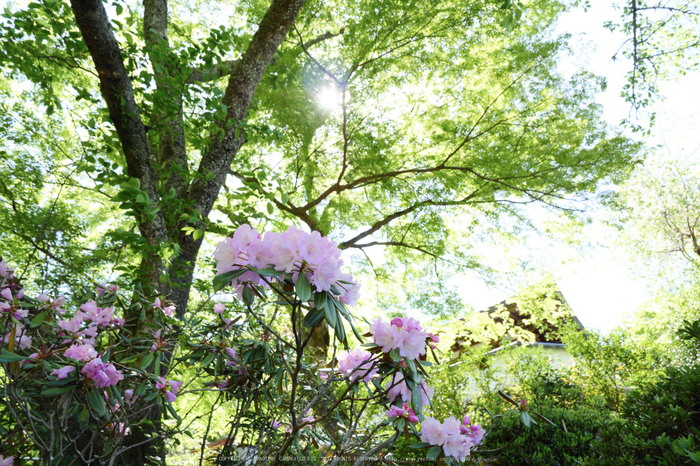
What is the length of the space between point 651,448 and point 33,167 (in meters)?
5.93

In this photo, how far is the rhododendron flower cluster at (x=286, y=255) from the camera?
3.33 ft

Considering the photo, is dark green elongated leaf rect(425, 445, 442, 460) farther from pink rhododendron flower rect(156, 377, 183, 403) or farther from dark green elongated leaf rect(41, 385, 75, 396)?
dark green elongated leaf rect(41, 385, 75, 396)

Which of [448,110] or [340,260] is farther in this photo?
[448,110]

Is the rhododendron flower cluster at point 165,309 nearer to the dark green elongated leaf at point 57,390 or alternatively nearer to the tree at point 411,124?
the dark green elongated leaf at point 57,390

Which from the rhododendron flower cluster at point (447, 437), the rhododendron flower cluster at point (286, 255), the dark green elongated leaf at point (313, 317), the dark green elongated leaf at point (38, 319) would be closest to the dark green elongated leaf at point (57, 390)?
the dark green elongated leaf at point (38, 319)

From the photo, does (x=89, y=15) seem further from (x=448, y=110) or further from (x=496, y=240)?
(x=496, y=240)

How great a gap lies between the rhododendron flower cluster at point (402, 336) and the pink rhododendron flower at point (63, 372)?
3.50ft

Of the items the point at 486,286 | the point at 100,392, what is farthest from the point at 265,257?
the point at 486,286

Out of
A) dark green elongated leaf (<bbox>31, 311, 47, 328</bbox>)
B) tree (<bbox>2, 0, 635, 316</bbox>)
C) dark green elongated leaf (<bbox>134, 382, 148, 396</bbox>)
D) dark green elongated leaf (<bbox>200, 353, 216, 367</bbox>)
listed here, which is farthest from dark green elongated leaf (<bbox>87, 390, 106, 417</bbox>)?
tree (<bbox>2, 0, 635, 316</bbox>)

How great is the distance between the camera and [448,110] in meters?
6.43

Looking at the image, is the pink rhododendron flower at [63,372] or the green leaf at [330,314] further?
the pink rhododendron flower at [63,372]

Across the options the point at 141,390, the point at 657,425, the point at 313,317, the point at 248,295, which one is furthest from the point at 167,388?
the point at 657,425

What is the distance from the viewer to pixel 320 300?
3.33 ft

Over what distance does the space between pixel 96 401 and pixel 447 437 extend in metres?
1.29
